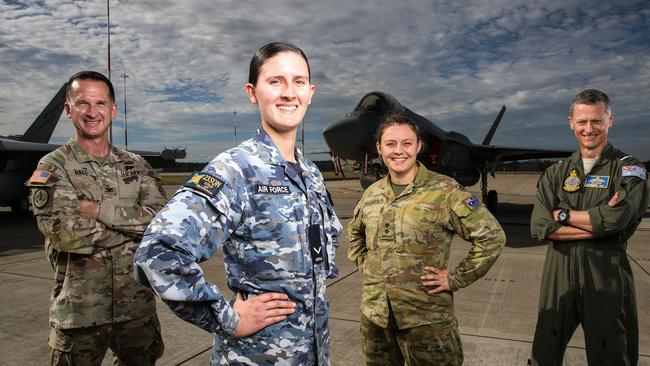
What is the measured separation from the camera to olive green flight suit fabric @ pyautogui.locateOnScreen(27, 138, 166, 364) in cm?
232

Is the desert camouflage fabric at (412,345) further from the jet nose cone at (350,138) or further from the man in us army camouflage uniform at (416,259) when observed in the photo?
the jet nose cone at (350,138)

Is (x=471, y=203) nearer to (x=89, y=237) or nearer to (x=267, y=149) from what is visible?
(x=267, y=149)

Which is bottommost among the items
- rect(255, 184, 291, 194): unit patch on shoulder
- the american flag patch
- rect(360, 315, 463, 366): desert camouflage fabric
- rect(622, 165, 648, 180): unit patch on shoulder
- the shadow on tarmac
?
the shadow on tarmac

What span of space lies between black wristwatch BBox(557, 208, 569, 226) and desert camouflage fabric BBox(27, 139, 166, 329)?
2619 millimetres

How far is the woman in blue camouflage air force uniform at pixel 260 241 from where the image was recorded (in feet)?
4.00

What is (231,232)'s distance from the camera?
4.60 feet

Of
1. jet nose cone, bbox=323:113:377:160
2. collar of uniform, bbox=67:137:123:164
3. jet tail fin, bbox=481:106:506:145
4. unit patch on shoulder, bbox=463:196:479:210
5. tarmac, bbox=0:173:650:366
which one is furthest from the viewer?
jet tail fin, bbox=481:106:506:145

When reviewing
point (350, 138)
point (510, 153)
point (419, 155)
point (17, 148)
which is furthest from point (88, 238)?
point (510, 153)

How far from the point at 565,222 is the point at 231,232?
7.60ft

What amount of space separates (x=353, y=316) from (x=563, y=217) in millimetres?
2554

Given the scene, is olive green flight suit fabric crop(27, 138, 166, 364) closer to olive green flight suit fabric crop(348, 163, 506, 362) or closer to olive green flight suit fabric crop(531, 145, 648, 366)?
olive green flight suit fabric crop(348, 163, 506, 362)

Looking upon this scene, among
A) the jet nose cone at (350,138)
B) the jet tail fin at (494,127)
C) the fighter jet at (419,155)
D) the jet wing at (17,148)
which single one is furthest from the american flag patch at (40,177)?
the jet tail fin at (494,127)

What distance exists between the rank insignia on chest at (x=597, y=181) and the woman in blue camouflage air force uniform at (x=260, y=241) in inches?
81.7

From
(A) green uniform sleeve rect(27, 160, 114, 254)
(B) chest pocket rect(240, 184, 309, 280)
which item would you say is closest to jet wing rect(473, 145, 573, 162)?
(A) green uniform sleeve rect(27, 160, 114, 254)
